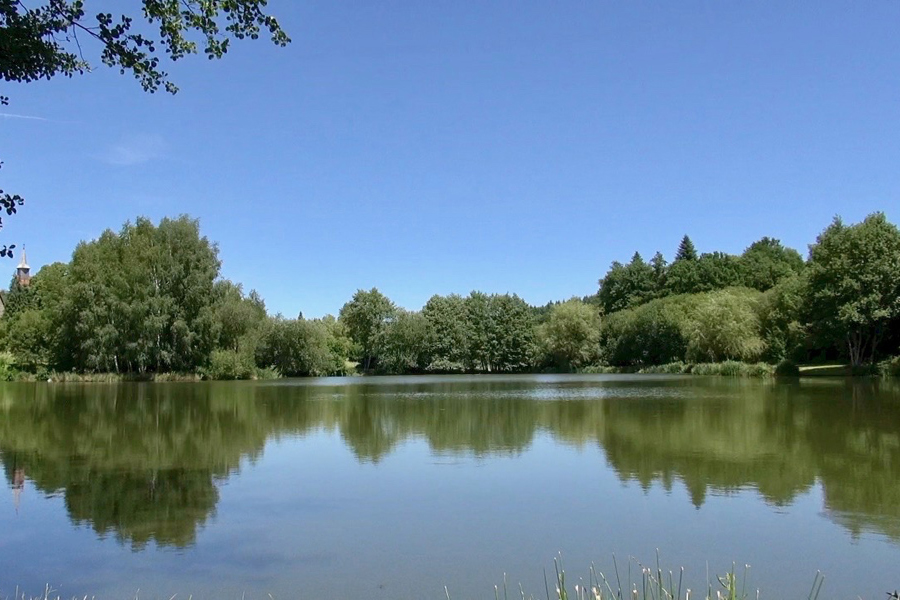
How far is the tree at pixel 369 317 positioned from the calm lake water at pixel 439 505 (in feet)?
168

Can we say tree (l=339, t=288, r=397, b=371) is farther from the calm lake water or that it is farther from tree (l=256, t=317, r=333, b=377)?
the calm lake water

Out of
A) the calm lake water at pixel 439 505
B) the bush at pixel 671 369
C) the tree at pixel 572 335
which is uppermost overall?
the tree at pixel 572 335

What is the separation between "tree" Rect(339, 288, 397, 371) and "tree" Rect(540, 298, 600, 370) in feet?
50.7

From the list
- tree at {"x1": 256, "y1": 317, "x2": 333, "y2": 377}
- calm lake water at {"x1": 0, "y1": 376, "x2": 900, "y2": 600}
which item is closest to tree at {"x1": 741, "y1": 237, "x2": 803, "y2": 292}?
tree at {"x1": 256, "y1": 317, "x2": 333, "y2": 377}

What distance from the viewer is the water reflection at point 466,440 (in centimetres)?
848

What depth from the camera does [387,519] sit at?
7.68 meters

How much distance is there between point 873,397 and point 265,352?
4225 centimetres

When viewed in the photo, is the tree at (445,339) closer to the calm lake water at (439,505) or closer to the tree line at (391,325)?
the tree line at (391,325)

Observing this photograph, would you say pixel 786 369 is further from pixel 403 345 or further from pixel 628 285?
pixel 628 285

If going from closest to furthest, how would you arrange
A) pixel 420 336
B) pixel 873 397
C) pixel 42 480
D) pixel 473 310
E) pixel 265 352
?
1. pixel 42 480
2. pixel 873 397
3. pixel 265 352
4. pixel 420 336
5. pixel 473 310

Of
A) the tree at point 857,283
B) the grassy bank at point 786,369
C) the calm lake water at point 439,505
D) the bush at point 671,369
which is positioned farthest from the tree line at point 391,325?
the calm lake water at point 439,505

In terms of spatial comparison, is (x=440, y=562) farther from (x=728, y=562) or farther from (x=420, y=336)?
(x=420, y=336)

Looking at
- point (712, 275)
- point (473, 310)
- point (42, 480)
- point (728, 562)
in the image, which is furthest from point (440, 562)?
point (712, 275)

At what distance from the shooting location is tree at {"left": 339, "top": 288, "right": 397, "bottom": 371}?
68312mm
